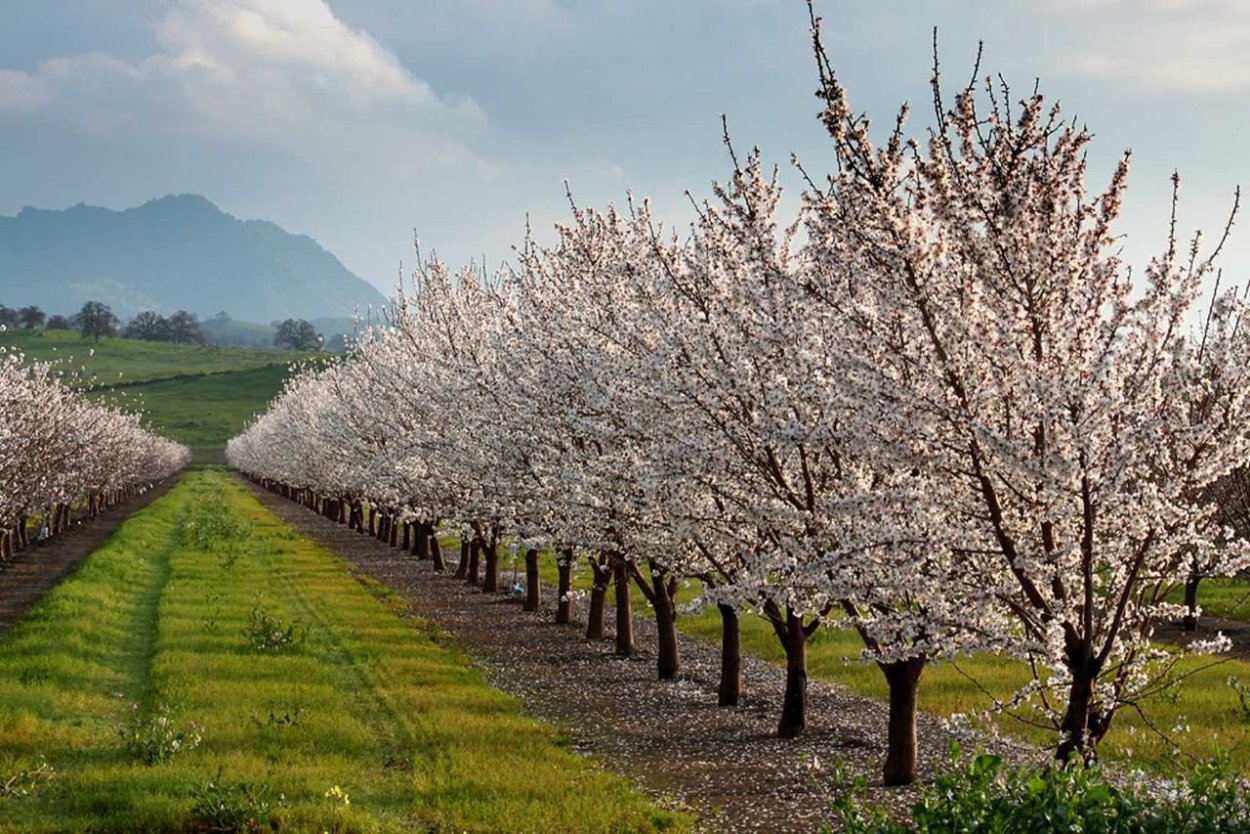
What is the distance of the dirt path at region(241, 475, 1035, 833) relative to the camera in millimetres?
14414

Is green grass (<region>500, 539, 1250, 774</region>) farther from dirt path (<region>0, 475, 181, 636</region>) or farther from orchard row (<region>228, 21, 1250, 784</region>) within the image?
dirt path (<region>0, 475, 181, 636</region>)

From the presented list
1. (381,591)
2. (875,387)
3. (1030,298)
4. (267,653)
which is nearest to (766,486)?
(875,387)

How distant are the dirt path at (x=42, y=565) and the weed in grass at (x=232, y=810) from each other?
18778mm

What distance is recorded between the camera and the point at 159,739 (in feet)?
50.1

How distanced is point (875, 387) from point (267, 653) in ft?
58.5

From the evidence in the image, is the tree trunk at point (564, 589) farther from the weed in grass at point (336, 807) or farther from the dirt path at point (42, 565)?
the weed in grass at point (336, 807)

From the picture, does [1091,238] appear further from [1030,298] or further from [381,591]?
[381,591]

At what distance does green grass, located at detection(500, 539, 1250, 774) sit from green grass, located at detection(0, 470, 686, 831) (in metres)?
3.90

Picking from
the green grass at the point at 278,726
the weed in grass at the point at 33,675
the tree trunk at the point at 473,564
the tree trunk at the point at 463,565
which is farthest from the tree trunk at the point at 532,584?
the weed in grass at the point at 33,675

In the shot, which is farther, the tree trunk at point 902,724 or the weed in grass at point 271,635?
the weed in grass at point 271,635

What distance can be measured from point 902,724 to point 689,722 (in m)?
5.17

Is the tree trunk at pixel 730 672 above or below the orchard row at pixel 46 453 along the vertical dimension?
below

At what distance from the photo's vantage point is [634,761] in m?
16.4

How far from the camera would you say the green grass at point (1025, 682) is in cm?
1633
